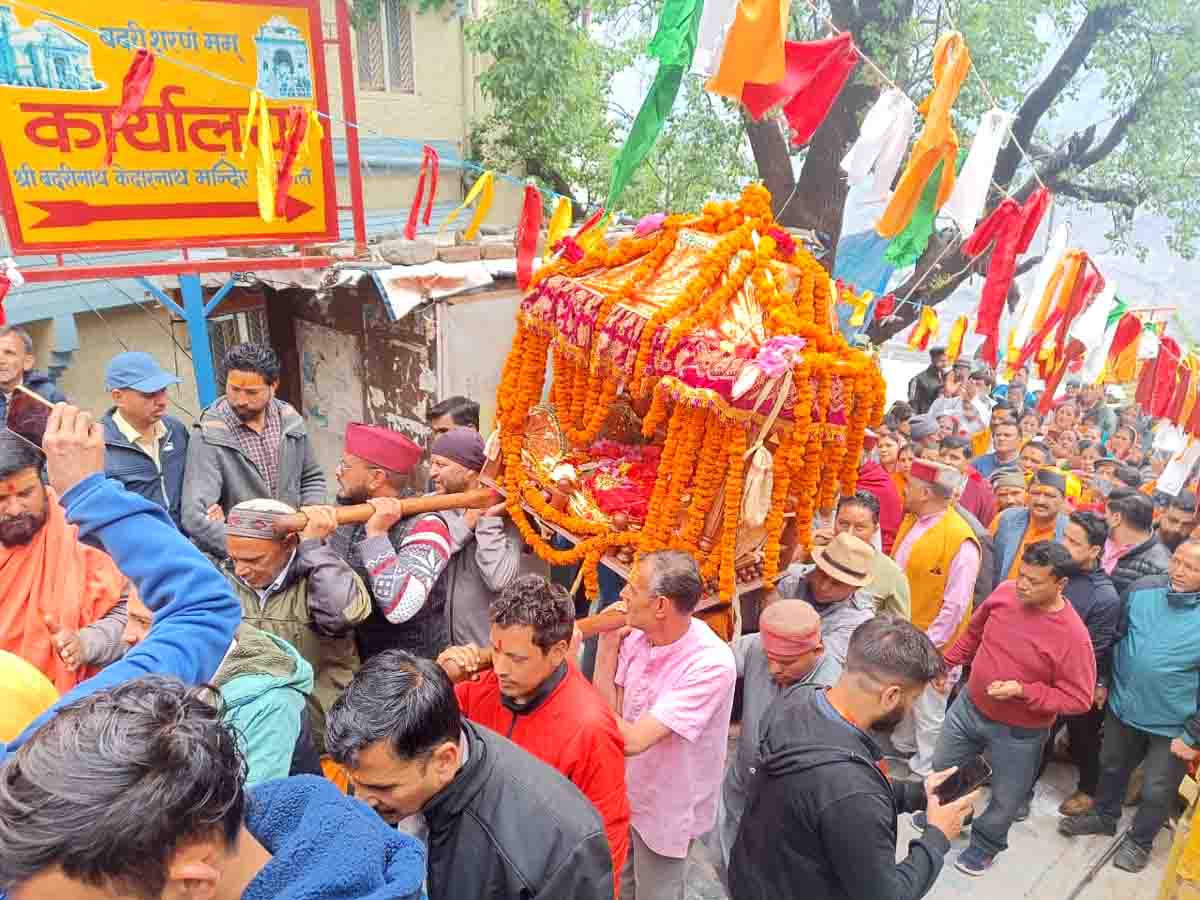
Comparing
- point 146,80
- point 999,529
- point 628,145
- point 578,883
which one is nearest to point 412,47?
point 146,80

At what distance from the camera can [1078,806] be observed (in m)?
4.12

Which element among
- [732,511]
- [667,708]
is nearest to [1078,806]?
[732,511]

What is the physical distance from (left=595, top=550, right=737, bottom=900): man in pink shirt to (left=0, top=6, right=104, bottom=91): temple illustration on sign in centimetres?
467

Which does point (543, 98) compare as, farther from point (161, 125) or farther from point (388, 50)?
point (161, 125)

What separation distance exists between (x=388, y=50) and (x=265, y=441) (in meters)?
7.23

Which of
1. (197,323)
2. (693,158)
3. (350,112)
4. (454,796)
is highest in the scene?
(350,112)

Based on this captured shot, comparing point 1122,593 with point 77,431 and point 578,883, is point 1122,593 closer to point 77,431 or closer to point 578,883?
point 578,883

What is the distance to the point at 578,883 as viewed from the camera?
1.74 metres

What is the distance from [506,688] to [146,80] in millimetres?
4542

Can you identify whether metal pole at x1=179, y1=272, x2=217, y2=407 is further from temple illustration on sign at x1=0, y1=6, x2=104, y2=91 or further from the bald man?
the bald man

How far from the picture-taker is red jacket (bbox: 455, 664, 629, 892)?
2199mm

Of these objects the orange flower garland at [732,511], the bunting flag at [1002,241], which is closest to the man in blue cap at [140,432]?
the orange flower garland at [732,511]

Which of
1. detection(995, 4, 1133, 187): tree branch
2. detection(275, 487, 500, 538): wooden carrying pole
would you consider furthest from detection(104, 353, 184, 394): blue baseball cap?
detection(995, 4, 1133, 187): tree branch

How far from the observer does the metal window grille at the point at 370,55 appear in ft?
30.3
